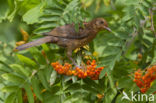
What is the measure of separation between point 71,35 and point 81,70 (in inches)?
26.3

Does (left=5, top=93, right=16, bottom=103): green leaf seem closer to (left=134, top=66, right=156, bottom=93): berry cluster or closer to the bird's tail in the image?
the bird's tail

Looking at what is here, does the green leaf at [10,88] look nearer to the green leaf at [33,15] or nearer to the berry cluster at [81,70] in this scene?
the berry cluster at [81,70]

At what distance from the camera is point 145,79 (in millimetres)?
3361

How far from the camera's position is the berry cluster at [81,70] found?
340cm

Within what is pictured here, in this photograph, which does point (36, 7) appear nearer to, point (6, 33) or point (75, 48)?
A: point (75, 48)

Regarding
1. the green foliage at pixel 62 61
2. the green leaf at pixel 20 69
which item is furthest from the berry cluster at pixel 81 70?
the green leaf at pixel 20 69

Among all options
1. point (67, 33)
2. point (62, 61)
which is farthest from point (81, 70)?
point (67, 33)

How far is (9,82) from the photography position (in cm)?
364

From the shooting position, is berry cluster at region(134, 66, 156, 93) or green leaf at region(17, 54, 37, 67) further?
green leaf at region(17, 54, 37, 67)

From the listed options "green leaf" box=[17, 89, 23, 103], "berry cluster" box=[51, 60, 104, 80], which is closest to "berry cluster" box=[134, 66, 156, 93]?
"berry cluster" box=[51, 60, 104, 80]

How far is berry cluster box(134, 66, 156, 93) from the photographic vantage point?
10.9 ft

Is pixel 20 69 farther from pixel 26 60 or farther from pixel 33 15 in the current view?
pixel 33 15

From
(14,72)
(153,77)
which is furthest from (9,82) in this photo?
(153,77)

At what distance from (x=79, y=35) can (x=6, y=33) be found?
3297 millimetres
